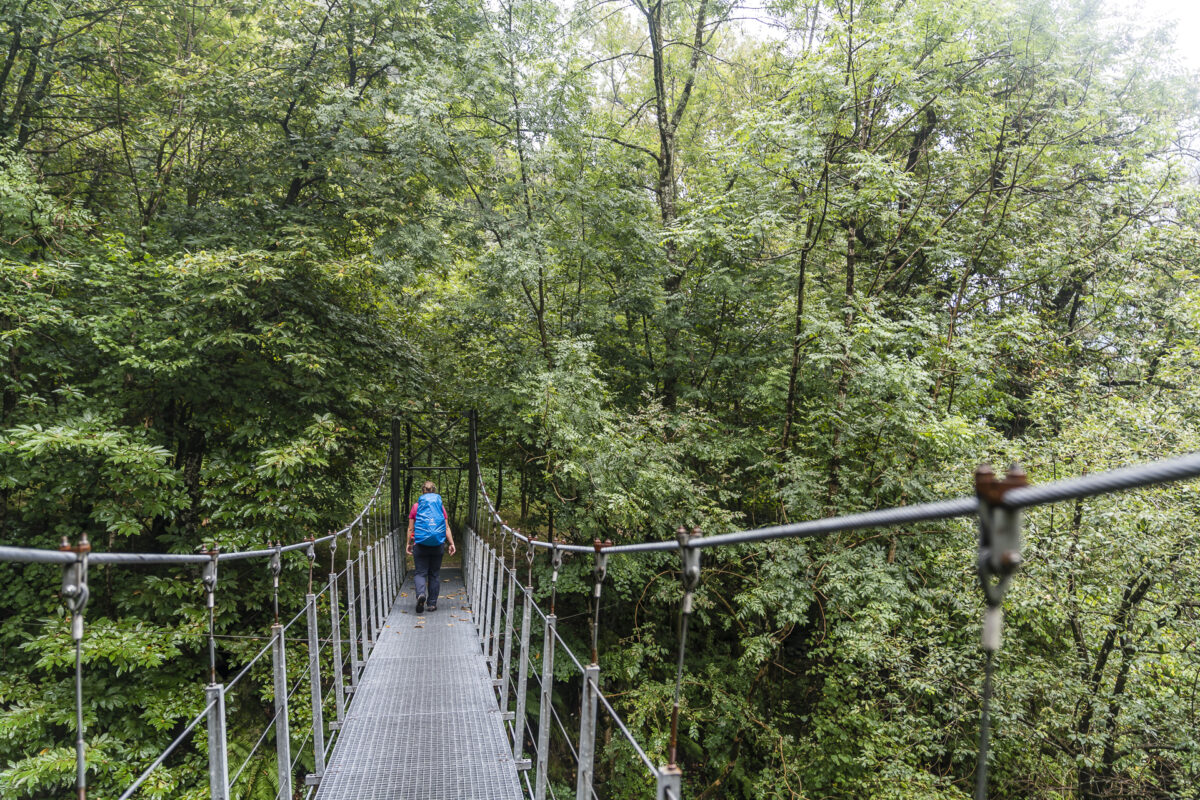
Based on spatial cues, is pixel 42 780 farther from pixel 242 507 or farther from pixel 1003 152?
pixel 1003 152

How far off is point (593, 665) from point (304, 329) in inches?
177

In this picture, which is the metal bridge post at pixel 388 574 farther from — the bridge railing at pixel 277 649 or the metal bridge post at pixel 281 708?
the metal bridge post at pixel 281 708

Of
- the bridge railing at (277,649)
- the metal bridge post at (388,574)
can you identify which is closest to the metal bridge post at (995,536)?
the bridge railing at (277,649)

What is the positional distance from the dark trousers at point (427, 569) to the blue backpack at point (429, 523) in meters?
0.10

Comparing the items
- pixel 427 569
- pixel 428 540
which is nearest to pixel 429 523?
pixel 428 540

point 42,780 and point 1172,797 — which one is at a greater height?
point 1172,797

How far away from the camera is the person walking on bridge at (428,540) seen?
16.0ft

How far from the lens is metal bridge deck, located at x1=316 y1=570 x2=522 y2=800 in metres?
2.29

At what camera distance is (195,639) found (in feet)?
14.8

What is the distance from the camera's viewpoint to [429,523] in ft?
16.0

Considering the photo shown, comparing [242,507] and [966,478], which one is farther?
[242,507]

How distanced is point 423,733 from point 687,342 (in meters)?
4.90

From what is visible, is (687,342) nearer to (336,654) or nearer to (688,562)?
(336,654)

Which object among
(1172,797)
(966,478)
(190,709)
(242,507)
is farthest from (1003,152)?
(190,709)
